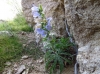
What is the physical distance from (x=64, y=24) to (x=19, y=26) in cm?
101

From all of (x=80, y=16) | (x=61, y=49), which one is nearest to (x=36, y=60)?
(x=61, y=49)

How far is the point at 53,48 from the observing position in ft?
6.23

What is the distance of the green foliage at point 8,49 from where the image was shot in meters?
2.18

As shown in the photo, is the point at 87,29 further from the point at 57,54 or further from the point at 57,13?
the point at 57,13

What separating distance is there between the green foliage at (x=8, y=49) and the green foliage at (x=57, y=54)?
0.44 metres

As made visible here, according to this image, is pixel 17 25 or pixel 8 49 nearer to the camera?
pixel 8 49

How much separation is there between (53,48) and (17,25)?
128 centimetres

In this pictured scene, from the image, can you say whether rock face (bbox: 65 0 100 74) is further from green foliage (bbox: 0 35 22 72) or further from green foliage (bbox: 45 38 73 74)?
green foliage (bbox: 0 35 22 72)

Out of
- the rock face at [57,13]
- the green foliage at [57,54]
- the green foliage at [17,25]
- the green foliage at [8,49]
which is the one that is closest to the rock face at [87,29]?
the green foliage at [57,54]

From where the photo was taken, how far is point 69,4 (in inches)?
66.2

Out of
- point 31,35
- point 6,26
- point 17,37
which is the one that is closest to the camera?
point 17,37

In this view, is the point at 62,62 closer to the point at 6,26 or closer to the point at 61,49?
the point at 61,49

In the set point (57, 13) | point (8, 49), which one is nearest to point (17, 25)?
point (8, 49)

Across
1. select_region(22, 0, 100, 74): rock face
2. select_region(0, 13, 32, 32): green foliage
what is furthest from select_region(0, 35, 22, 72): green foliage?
select_region(22, 0, 100, 74): rock face
